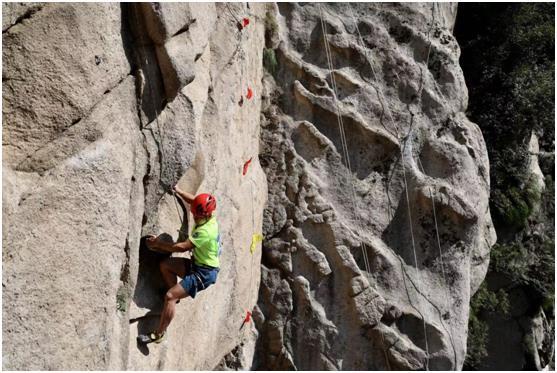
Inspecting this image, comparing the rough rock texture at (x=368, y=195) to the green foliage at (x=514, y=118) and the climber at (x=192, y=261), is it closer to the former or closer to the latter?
the green foliage at (x=514, y=118)

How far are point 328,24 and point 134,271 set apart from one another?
5.60 metres

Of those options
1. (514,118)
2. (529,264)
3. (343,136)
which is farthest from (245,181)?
(529,264)

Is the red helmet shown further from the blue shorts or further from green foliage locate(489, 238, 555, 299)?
green foliage locate(489, 238, 555, 299)

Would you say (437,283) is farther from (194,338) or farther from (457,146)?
(194,338)

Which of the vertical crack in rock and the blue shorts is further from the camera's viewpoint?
the blue shorts

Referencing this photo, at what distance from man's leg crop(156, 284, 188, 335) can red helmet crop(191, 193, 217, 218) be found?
0.73 m

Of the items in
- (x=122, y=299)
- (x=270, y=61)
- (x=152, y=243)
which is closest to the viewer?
(x=122, y=299)

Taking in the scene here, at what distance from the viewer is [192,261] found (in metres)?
6.55

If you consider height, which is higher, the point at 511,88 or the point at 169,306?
the point at 511,88

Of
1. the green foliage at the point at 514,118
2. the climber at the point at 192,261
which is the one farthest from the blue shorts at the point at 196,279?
the green foliage at the point at 514,118

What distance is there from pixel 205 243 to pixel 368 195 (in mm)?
3836

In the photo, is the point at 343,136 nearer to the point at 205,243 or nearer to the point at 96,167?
the point at 205,243

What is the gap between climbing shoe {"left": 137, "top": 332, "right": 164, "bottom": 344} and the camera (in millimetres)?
6285

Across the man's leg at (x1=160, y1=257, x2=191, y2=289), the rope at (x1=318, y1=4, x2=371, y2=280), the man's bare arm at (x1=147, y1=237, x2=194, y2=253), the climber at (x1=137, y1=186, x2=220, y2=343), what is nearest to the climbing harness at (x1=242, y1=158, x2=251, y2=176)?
the rope at (x1=318, y1=4, x2=371, y2=280)
